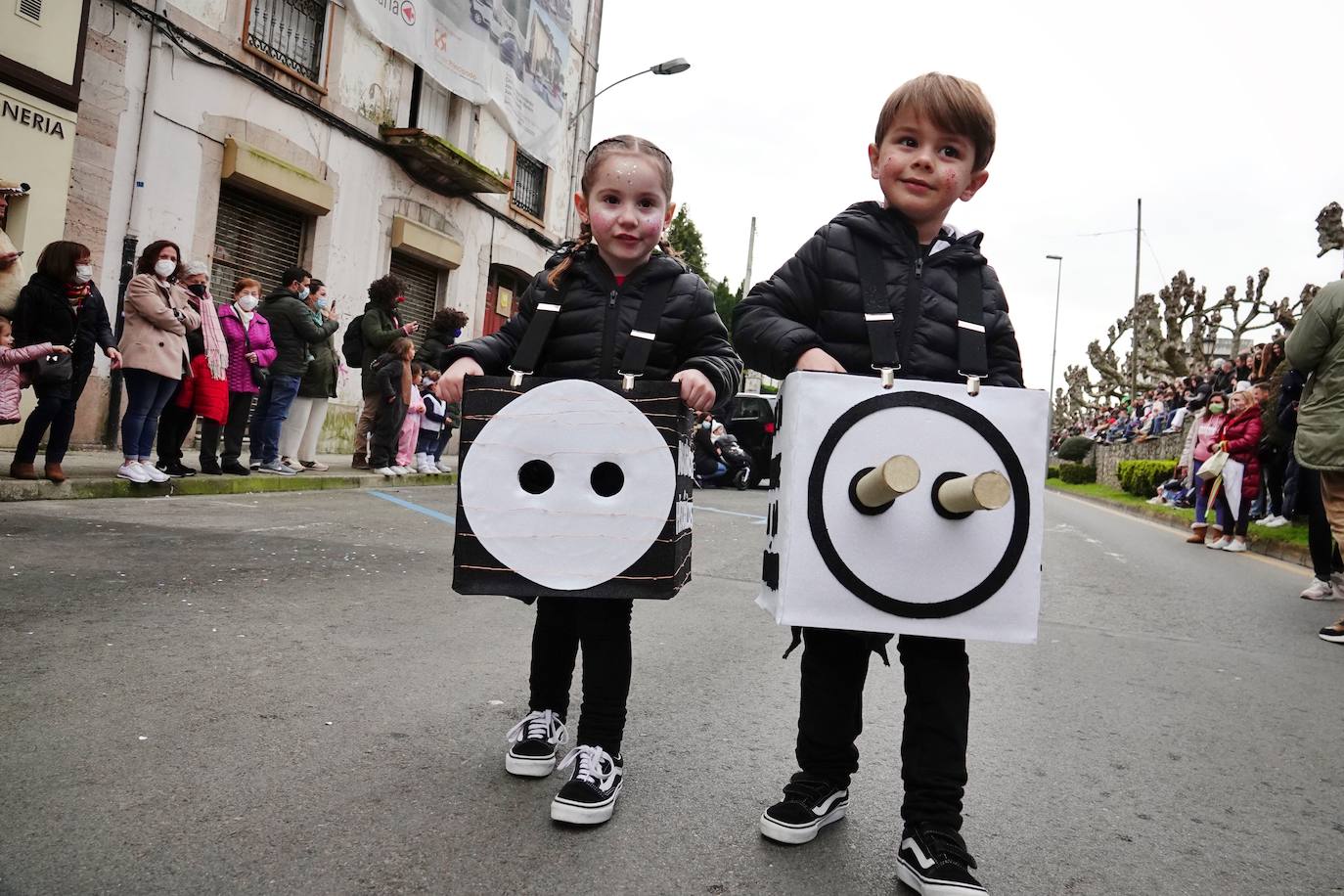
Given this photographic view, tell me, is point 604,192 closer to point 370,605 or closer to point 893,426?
point 893,426

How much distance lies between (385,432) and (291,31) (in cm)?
612

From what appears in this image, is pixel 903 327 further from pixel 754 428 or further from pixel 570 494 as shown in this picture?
pixel 754 428

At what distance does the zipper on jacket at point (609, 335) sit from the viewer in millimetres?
2494

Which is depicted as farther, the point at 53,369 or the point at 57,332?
the point at 57,332

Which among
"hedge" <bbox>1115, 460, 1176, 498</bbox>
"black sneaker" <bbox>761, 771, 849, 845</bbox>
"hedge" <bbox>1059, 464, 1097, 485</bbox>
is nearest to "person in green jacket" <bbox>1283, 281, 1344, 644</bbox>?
"black sneaker" <bbox>761, 771, 849, 845</bbox>

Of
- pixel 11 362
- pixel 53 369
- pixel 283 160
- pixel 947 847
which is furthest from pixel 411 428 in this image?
pixel 947 847

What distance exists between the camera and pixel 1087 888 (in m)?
2.10

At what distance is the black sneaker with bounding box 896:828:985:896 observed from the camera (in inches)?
77.6

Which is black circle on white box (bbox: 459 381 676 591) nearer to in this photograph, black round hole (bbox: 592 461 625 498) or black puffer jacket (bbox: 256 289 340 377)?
black round hole (bbox: 592 461 625 498)

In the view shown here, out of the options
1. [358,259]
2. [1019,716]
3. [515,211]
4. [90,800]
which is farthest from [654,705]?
[515,211]

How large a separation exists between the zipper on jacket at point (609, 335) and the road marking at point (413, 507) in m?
5.46

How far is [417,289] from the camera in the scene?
55.8 ft

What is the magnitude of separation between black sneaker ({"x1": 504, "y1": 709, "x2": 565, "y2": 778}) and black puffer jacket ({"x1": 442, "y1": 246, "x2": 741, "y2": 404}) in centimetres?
88

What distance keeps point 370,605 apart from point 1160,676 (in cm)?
339
